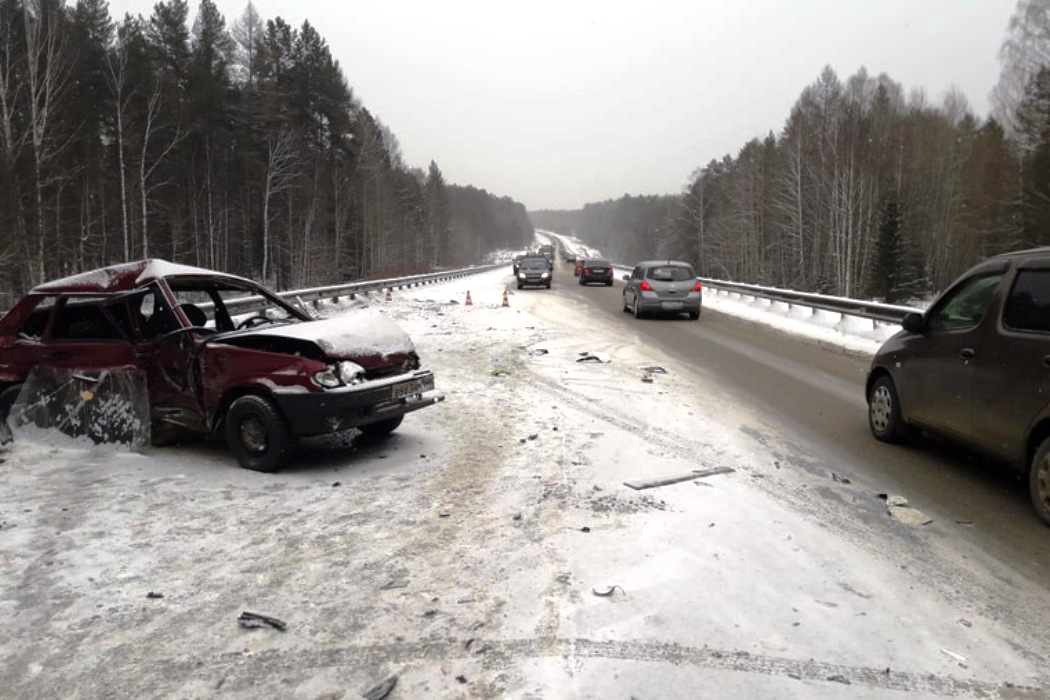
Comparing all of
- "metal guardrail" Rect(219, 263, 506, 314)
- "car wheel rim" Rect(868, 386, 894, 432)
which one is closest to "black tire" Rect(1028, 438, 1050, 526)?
"car wheel rim" Rect(868, 386, 894, 432)

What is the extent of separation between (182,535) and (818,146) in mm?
49787

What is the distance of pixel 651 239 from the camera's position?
11862cm

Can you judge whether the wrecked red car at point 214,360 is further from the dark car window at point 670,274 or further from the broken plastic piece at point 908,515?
the dark car window at point 670,274

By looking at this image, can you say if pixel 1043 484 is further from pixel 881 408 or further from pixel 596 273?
pixel 596 273

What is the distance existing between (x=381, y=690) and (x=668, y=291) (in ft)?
54.6

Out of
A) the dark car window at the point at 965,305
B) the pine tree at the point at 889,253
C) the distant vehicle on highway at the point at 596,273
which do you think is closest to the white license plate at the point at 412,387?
the dark car window at the point at 965,305

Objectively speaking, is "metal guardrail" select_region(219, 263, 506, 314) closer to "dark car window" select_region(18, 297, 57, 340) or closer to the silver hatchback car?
"dark car window" select_region(18, 297, 57, 340)

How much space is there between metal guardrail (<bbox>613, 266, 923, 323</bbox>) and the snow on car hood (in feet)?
23.2

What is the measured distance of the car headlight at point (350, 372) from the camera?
18.0ft

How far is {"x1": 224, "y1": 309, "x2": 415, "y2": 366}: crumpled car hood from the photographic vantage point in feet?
18.2

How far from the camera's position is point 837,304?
16516 mm

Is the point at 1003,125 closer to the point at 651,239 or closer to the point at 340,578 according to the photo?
the point at 340,578

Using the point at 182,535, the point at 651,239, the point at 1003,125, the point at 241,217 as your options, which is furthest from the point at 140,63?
the point at 651,239

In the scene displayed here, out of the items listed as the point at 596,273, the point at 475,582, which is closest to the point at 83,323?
the point at 475,582
